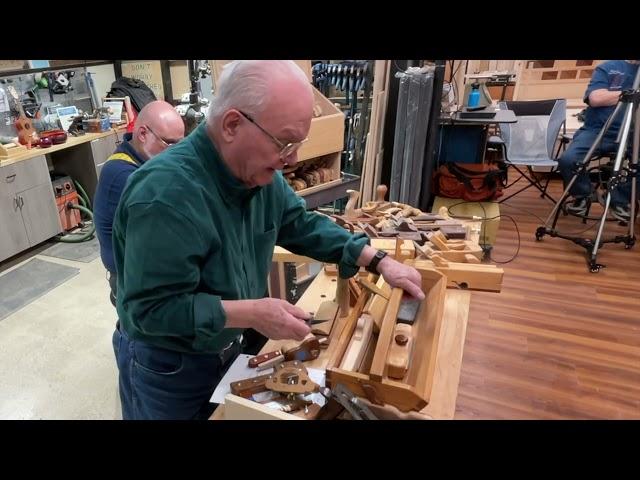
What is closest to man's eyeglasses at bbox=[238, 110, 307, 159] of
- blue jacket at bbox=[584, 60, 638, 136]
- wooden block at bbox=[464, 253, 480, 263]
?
wooden block at bbox=[464, 253, 480, 263]

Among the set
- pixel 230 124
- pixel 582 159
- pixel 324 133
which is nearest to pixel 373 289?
pixel 230 124

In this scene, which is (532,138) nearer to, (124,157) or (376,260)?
(376,260)

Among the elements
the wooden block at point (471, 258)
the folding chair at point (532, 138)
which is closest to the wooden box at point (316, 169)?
the wooden block at point (471, 258)

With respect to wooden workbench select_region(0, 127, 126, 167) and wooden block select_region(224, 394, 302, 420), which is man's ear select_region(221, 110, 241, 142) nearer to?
wooden block select_region(224, 394, 302, 420)

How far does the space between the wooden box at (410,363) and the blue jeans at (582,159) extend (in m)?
2.99

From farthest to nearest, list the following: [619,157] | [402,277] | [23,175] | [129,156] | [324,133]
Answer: [23,175] < [619,157] < [324,133] < [129,156] < [402,277]

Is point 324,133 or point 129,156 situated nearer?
point 129,156

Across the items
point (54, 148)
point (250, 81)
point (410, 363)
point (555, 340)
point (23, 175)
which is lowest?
point (555, 340)

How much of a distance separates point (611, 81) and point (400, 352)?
3.54 m

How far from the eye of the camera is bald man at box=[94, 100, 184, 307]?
1.52 metres

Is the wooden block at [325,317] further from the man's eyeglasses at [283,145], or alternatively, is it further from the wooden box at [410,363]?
the man's eyeglasses at [283,145]

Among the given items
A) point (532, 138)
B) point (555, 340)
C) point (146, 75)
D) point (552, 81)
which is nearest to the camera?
point (555, 340)

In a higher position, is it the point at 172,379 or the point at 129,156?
the point at 129,156

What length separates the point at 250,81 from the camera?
0.76 metres
